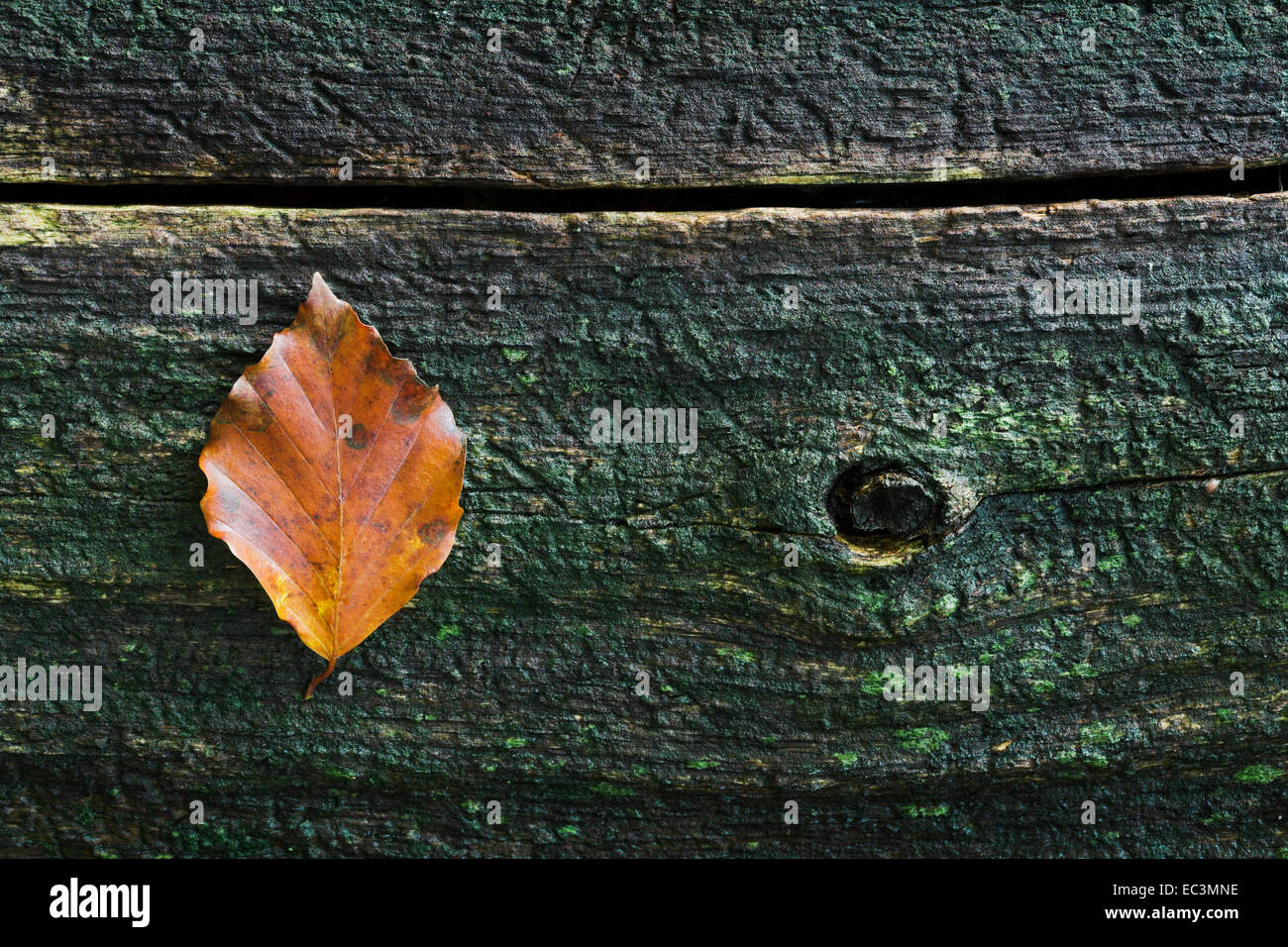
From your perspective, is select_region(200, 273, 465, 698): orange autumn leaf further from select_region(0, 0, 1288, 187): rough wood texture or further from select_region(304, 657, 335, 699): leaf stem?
select_region(0, 0, 1288, 187): rough wood texture

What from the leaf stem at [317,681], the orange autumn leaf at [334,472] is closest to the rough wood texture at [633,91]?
the orange autumn leaf at [334,472]

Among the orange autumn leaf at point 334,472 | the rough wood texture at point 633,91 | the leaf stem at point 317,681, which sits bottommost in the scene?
the leaf stem at point 317,681

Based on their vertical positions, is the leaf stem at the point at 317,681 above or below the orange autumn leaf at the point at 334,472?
below

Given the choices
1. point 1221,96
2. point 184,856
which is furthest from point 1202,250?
point 184,856

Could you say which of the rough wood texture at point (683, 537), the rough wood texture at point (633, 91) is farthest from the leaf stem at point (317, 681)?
the rough wood texture at point (633, 91)

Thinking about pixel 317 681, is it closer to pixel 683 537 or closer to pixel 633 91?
pixel 683 537

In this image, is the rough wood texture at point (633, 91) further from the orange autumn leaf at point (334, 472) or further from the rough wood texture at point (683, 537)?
the orange autumn leaf at point (334, 472)
